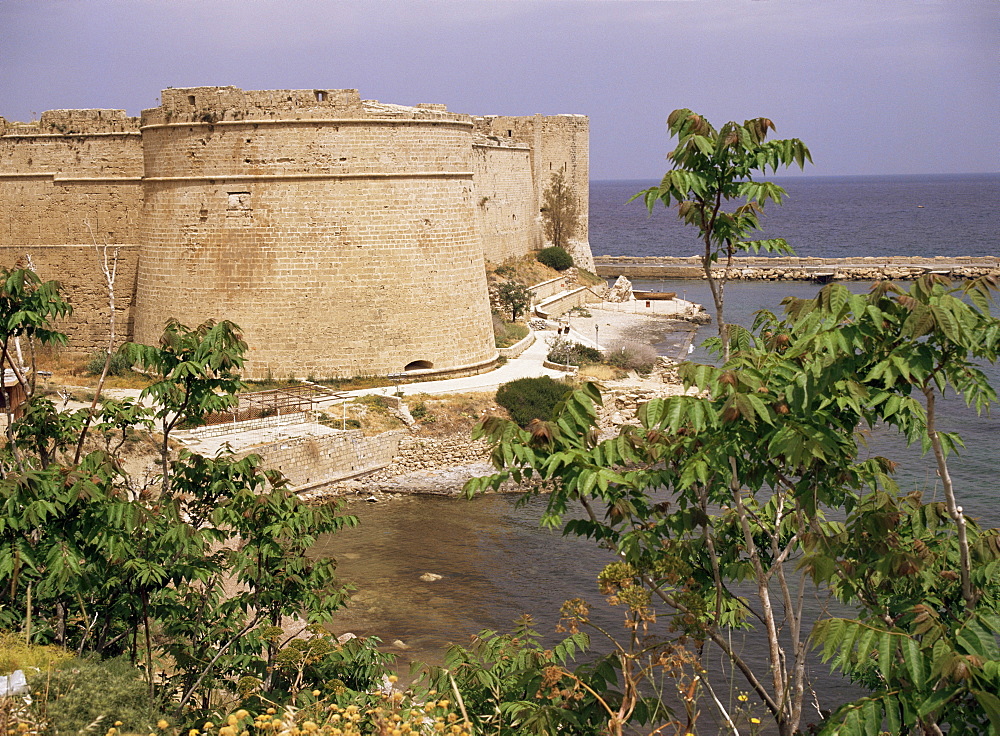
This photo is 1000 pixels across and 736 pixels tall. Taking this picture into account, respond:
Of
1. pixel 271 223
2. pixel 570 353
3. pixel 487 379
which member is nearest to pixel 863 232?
pixel 570 353

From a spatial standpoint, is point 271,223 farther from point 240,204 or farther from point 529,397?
point 529,397

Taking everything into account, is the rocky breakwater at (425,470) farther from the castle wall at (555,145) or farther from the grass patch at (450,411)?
the castle wall at (555,145)

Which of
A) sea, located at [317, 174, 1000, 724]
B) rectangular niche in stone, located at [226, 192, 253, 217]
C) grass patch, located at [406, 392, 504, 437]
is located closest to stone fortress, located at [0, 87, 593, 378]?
rectangular niche in stone, located at [226, 192, 253, 217]

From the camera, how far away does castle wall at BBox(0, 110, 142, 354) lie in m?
20.9

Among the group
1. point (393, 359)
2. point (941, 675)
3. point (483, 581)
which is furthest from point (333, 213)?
point (941, 675)

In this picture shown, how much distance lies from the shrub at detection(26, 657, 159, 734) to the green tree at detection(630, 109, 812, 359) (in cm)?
337

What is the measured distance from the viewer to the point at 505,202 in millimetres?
33312

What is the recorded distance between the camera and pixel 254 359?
19250 millimetres

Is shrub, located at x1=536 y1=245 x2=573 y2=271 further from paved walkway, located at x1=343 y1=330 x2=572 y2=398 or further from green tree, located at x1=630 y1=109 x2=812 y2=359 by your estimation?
green tree, located at x1=630 y1=109 x2=812 y2=359

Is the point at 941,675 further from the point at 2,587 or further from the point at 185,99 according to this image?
the point at 185,99

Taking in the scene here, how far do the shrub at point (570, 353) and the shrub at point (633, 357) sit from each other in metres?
0.41

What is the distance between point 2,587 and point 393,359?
1418cm

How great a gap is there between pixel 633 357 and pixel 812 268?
102 ft

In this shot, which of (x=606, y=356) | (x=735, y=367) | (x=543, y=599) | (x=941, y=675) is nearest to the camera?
(x=941, y=675)
